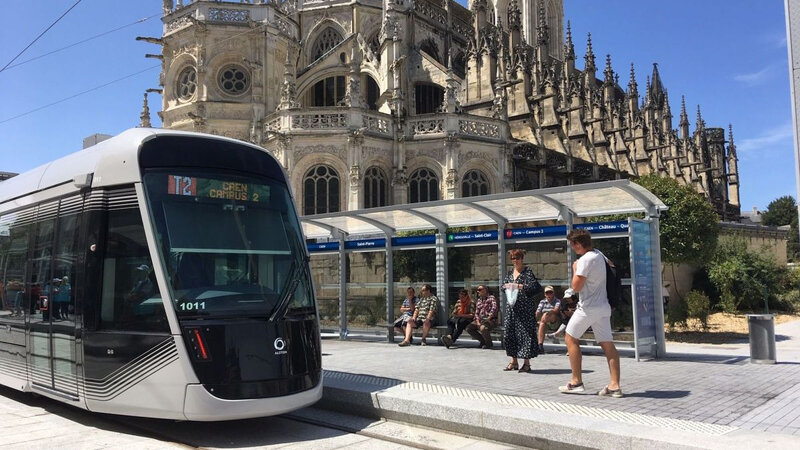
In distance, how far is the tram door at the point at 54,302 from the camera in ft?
21.6

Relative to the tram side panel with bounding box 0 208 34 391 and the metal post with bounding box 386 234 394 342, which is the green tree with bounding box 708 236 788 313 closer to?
the metal post with bounding box 386 234 394 342

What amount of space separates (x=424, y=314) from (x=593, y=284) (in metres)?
5.95

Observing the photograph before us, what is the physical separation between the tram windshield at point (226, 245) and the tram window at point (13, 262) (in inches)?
115

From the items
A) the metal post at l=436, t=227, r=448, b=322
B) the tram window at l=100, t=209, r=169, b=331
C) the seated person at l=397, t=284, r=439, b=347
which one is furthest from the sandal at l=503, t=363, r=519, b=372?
the tram window at l=100, t=209, r=169, b=331

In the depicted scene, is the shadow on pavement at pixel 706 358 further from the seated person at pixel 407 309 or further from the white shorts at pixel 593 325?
the seated person at pixel 407 309

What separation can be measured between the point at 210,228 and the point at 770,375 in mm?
7185

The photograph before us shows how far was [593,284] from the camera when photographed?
6629 mm

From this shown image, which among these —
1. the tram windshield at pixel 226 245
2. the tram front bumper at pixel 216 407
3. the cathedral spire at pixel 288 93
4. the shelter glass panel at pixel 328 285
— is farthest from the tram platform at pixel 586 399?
the cathedral spire at pixel 288 93

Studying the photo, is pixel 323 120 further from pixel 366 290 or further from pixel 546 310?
pixel 546 310

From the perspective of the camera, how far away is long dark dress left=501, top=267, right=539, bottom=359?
8.45 metres

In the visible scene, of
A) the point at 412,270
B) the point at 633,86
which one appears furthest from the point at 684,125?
the point at 412,270

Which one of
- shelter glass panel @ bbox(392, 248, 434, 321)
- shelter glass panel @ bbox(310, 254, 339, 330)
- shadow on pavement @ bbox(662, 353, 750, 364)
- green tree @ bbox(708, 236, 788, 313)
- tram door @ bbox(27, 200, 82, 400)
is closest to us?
tram door @ bbox(27, 200, 82, 400)

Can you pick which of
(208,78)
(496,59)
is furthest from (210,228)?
(496,59)

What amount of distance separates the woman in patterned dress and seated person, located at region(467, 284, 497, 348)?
2.53 m
